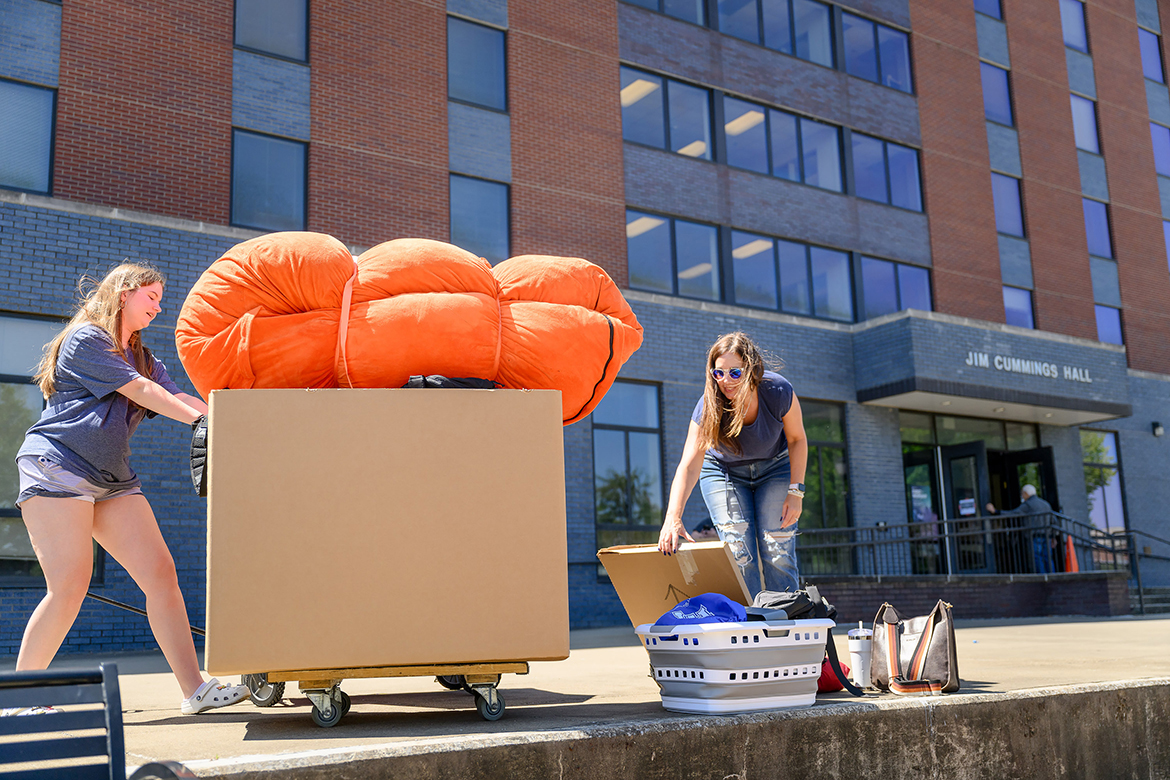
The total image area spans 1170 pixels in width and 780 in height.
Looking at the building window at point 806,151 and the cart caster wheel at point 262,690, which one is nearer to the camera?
the cart caster wheel at point 262,690

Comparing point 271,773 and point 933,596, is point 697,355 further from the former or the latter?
point 271,773

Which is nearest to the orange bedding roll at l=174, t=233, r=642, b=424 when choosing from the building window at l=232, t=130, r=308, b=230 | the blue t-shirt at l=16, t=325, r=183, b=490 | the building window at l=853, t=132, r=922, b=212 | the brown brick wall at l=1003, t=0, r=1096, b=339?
the blue t-shirt at l=16, t=325, r=183, b=490

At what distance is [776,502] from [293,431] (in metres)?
2.30

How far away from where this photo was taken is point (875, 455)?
16922 mm

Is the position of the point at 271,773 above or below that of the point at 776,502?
below

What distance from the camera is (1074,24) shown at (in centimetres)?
2217

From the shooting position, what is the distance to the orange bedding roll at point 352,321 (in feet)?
9.92

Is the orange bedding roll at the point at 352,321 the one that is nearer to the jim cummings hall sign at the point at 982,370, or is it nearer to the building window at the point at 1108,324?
the jim cummings hall sign at the point at 982,370

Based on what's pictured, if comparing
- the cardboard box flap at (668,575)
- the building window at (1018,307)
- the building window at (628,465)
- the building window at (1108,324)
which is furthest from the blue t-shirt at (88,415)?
the building window at (1108,324)

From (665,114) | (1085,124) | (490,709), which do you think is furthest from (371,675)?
(1085,124)

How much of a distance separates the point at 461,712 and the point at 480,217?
11219mm

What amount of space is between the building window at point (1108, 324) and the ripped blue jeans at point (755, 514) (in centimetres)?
1934

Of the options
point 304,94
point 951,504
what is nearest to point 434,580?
point 304,94

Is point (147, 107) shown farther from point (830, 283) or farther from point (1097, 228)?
point (1097, 228)
